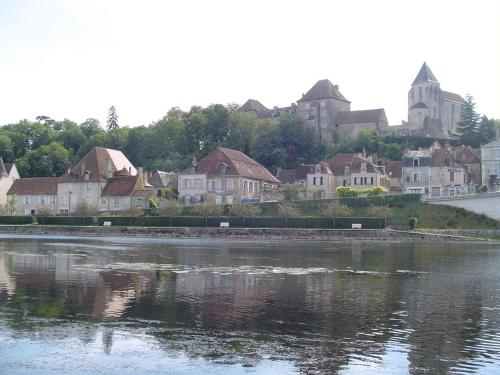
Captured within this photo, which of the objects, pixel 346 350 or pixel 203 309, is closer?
pixel 346 350

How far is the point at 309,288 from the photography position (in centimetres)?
2689

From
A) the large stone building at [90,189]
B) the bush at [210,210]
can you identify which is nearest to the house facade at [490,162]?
the bush at [210,210]

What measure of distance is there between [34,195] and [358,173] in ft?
151

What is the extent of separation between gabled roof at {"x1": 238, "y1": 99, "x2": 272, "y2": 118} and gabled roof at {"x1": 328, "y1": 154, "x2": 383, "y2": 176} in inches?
1611

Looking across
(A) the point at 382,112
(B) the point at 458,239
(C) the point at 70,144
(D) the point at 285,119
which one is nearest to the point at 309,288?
(B) the point at 458,239

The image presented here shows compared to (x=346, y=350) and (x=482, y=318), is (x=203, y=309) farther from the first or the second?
(x=482, y=318)

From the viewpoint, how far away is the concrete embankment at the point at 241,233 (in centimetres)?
6293

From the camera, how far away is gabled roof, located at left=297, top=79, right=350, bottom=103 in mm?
122656

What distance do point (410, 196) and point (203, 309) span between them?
5522cm

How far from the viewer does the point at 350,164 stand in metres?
90.1

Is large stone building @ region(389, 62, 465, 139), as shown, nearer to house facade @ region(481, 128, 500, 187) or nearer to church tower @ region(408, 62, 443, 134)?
church tower @ region(408, 62, 443, 134)

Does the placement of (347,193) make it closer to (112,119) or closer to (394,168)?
(394,168)

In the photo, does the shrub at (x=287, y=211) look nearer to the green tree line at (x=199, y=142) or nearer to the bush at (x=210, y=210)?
the bush at (x=210, y=210)

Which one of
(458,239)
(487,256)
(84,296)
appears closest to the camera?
(84,296)
